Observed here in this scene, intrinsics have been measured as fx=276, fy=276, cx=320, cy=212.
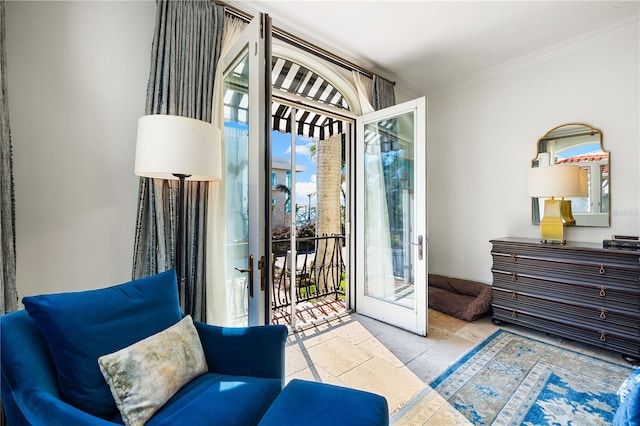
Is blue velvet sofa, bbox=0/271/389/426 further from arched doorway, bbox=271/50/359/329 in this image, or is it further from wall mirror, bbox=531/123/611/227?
wall mirror, bbox=531/123/611/227

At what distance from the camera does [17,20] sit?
1532mm

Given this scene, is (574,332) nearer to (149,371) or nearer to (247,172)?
(247,172)

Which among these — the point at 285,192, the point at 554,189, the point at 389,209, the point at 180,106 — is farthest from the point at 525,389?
the point at 285,192

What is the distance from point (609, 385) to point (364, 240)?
2.25 meters

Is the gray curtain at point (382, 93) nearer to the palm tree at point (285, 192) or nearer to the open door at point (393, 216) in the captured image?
the open door at point (393, 216)

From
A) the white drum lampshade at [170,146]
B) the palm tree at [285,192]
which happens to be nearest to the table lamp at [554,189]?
the white drum lampshade at [170,146]

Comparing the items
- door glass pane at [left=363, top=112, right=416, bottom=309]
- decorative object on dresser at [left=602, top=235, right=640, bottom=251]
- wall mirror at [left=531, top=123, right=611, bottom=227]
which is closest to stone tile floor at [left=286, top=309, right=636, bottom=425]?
door glass pane at [left=363, top=112, right=416, bottom=309]

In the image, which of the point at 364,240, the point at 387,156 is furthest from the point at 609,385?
the point at 387,156

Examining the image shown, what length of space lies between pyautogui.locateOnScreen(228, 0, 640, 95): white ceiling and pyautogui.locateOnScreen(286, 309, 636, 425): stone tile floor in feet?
9.78

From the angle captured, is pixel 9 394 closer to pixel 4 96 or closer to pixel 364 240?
pixel 4 96

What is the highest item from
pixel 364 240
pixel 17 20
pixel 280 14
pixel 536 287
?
pixel 280 14

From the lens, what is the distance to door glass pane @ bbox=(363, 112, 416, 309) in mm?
2973

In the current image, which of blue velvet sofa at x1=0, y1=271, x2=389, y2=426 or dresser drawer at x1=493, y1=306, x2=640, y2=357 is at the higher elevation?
blue velvet sofa at x1=0, y1=271, x2=389, y2=426

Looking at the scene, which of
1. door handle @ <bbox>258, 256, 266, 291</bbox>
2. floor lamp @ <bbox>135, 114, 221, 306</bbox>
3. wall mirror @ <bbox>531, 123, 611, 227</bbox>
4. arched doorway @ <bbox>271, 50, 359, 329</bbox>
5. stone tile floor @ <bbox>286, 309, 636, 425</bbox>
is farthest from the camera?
arched doorway @ <bbox>271, 50, 359, 329</bbox>
